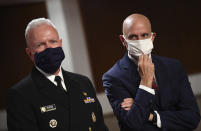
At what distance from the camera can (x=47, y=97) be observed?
5.54ft

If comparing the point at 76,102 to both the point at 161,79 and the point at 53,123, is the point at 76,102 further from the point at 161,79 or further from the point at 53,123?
the point at 161,79

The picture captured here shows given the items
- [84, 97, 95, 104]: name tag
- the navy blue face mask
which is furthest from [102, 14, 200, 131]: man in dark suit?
the navy blue face mask

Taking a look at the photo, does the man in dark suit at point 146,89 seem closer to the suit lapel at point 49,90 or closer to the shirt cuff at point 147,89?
the shirt cuff at point 147,89

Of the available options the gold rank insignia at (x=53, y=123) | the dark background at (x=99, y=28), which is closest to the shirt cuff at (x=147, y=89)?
the gold rank insignia at (x=53, y=123)

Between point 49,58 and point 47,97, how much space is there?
10.1 inches

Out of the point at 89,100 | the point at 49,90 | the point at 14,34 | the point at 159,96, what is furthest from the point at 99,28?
the point at 49,90

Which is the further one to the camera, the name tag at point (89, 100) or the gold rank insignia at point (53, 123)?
the name tag at point (89, 100)

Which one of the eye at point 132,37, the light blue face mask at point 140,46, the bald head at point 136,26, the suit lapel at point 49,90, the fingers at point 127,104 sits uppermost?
the bald head at point 136,26

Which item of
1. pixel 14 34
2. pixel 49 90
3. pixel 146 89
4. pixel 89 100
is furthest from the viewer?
A: pixel 14 34

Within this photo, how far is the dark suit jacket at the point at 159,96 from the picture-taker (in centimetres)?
203

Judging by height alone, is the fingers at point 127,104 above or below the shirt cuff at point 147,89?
below

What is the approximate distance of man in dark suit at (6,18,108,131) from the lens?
158 centimetres

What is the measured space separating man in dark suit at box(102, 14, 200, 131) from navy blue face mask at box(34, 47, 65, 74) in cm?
69

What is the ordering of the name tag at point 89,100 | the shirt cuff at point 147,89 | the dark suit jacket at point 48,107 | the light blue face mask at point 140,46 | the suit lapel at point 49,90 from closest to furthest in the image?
1. the dark suit jacket at point 48,107
2. the suit lapel at point 49,90
3. the name tag at point 89,100
4. the shirt cuff at point 147,89
5. the light blue face mask at point 140,46
